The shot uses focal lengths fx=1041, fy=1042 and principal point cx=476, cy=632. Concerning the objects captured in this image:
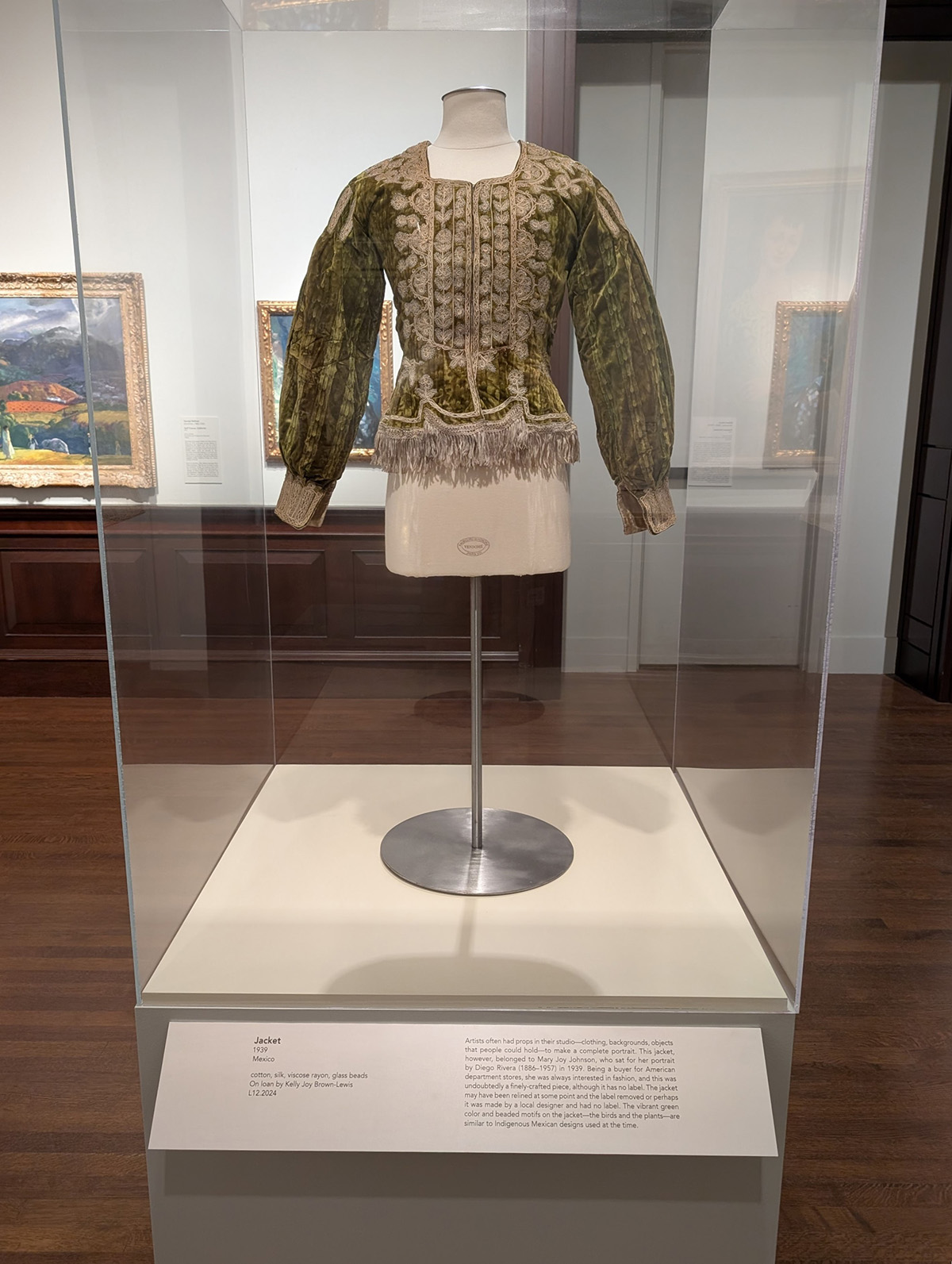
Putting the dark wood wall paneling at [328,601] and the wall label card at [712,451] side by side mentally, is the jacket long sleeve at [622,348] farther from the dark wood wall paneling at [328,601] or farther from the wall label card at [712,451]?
the dark wood wall paneling at [328,601]

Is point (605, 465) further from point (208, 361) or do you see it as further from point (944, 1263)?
point (944, 1263)

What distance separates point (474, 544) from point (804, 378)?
1.77 ft

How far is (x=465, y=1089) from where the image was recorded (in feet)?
4.60

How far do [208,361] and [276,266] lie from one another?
0.20 m

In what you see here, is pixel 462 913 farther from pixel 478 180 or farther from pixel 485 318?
pixel 478 180

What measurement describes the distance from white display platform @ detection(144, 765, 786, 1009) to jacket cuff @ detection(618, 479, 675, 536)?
0.61 m

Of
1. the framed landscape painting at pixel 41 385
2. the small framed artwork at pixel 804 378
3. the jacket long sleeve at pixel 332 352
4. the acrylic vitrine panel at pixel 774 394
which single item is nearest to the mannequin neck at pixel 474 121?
the jacket long sleeve at pixel 332 352

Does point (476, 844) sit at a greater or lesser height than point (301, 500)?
lesser

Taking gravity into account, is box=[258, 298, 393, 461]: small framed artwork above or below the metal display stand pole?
above

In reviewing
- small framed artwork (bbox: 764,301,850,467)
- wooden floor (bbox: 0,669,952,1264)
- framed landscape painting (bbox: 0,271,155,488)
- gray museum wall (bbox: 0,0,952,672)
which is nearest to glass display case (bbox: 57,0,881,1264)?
small framed artwork (bbox: 764,301,850,467)

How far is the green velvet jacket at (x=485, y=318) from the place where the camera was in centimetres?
Result: 157

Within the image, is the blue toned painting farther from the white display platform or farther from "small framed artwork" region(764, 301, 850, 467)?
"small framed artwork" region(764, 301, 850, 467)

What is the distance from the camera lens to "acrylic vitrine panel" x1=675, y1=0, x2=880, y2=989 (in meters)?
1.33

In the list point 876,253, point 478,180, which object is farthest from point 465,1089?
point 876,253
